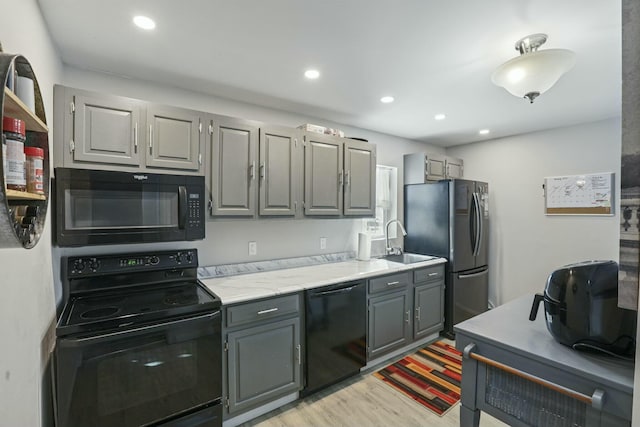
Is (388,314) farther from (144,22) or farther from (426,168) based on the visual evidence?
(144,22)

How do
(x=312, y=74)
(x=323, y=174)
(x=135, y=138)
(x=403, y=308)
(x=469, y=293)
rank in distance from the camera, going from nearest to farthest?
(x=135, y=138)
(x=312, y=74)
(x=323, y=174)
(x=403, y=308)
(x=469, y=293)

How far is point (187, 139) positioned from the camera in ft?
6.66

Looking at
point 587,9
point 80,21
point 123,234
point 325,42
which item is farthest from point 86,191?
point 587,9

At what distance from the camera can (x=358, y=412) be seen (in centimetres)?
212

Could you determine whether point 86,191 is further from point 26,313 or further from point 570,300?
point 570,300

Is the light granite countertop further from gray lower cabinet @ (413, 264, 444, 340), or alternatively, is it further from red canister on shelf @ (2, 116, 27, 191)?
red canister on shelf @ (2, 116, 27, 191)

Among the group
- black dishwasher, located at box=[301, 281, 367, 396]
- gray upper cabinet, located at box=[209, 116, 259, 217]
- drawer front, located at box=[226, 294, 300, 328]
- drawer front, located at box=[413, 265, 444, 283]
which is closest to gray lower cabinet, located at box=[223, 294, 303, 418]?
drawer front, located at box=[226, 294, 300, 328]

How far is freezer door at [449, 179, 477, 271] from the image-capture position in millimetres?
3314

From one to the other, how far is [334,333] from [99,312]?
1.57 m

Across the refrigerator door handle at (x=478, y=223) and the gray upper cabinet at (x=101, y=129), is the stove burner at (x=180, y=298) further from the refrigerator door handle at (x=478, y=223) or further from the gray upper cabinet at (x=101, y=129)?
the refrigerator door handle at (x=478, y=223)

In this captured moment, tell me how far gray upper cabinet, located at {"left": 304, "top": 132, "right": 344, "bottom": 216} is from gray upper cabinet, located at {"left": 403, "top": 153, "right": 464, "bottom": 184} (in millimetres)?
1417

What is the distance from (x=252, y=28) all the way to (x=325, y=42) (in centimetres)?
42

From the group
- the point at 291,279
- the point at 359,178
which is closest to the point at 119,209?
the point at 291,279

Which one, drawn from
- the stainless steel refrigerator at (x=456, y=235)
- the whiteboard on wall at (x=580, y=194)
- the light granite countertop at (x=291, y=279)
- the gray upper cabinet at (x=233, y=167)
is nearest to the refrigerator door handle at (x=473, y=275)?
the stainless steel refrigerator at (x=456, y=235)
